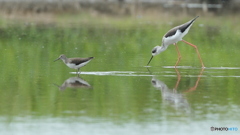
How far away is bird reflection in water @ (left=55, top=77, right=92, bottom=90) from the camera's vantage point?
1303 cm

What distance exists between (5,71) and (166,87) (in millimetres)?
4257

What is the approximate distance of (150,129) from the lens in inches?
364

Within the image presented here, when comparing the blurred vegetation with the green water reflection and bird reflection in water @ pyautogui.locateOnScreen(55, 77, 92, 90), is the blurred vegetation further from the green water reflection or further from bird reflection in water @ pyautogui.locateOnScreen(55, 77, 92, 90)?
bird reflection in water @ pyautogui.locateOnScreen(55, 77, 92, 90)

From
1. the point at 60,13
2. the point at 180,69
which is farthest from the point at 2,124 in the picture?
the point at 60,13

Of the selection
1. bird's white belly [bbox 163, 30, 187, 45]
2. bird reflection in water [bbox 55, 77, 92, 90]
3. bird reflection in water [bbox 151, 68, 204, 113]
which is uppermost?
bird's white belly [bbox 163, 30, 187, 45]

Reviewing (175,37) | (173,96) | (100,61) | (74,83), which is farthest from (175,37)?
(173,96)

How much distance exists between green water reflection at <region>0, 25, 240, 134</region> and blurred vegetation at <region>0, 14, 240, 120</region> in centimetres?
2

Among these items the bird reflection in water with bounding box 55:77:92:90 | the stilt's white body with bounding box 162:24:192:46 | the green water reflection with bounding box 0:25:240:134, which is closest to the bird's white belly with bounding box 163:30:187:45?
the stilt's white body with bounding box 162:24:192:46

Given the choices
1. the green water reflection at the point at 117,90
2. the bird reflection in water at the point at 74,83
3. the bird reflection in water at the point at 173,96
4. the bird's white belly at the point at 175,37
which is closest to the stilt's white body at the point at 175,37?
the bird's white belly at the point at 175,37

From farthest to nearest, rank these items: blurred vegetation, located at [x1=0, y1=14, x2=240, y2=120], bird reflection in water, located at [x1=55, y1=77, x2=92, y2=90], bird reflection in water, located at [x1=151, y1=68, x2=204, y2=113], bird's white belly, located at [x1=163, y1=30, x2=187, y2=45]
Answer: bird's white belly, located at [x1=163, y1=30, x2=187, y2=45], bird reflection in water, located at [x1=55, y1=77, x2=92, y2=90], blurred vegetation, located at [x1=0, y1=14, x2=240, y2=120], bird reflection in water, located at [x1=151, y1=68, x2=204, y2=113]

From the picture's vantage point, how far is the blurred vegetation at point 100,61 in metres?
11.1

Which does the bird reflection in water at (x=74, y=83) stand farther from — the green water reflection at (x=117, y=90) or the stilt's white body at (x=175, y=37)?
the stilt's white body at (x=175, y=37)

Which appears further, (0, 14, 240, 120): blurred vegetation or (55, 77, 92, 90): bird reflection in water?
(55, 77, 92, 90): bird reflection in water

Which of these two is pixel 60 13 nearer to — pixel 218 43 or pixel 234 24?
pixel 234 24
